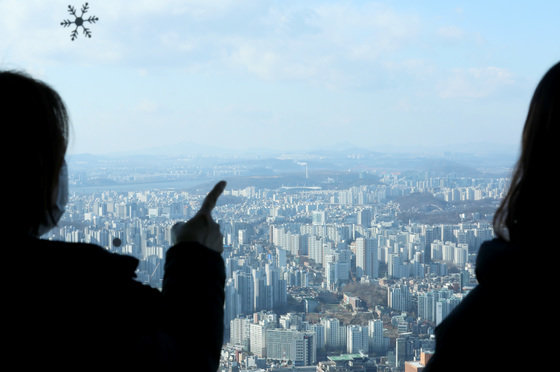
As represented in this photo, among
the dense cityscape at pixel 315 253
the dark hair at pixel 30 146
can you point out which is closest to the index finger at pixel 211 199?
the dark hair at pixel 30 146

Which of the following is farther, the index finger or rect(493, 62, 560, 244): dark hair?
the index finger

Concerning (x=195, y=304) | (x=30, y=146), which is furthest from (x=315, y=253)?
(x=30, y=146)

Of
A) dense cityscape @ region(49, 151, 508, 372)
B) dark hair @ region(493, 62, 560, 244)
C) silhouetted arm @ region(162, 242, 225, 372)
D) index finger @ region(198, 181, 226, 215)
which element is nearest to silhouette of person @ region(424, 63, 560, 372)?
dark hair @ region(493, 62, 560, 244)

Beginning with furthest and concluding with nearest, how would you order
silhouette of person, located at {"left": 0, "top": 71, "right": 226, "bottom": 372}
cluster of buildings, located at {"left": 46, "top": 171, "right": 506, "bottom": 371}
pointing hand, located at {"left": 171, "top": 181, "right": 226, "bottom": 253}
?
1. cluster of buildings, located at {"left": 46, "top": 171, "right": 506, "bottom": 371}
2. pointing hand, located at {"left": 171, "top": 181, "right": 226, "bottom": 253}
3. silhouette of person, located at {"left": 0, "top": 71, "right": 226, "bottom": 372}

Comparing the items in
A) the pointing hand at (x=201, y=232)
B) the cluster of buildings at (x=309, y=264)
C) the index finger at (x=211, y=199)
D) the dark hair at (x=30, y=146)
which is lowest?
the cluster of buildings at (x=309, y=264)

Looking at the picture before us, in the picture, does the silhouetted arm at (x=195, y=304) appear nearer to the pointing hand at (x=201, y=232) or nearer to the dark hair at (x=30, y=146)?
the pointing hand at (x=201, y=232)

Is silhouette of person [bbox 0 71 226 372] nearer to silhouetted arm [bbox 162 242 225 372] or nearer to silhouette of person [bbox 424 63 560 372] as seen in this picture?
silhouetted arm [bbox 162 242 225 372]
